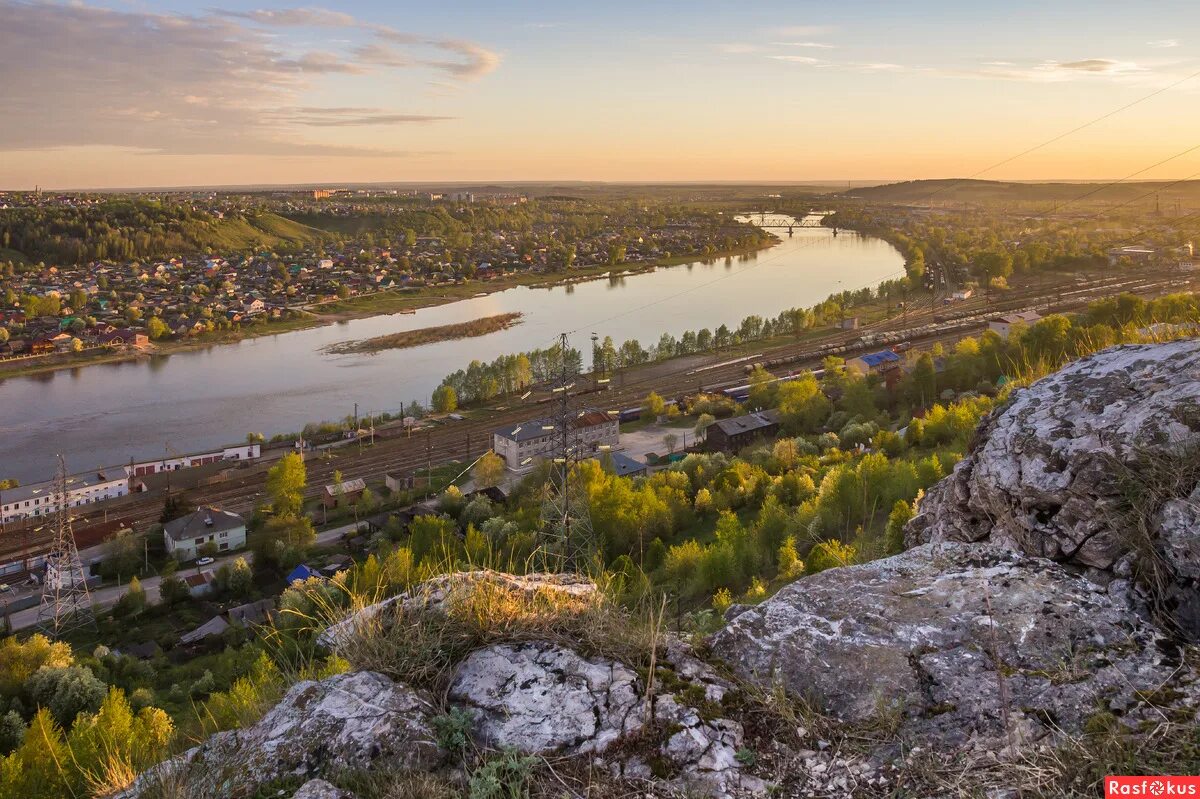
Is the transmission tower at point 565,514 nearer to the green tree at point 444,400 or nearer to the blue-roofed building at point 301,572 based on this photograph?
the blue-roofed building at point 301,572

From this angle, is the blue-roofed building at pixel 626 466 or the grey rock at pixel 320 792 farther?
the blue-roofed building at pixel 626 466

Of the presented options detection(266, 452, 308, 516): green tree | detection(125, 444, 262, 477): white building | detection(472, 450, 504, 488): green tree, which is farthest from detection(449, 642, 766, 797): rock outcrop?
detection(125, 444, 262, 477): white building

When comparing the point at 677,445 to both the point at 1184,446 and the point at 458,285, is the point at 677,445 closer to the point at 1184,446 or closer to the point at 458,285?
the point at 1184,446

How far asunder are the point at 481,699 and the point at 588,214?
94.5 m

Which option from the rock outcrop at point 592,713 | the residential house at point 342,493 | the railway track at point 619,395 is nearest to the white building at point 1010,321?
the railway track at point 619,395

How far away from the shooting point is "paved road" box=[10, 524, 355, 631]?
11.7 m

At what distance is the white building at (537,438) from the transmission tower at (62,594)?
318 inches

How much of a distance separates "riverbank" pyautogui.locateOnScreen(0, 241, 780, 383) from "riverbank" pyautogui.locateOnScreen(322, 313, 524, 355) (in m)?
4.62

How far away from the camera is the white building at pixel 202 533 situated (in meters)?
13.8

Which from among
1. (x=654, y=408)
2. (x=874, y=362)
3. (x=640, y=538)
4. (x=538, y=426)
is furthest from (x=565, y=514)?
(x=874, y=362)

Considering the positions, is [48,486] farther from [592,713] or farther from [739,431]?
[592,713]

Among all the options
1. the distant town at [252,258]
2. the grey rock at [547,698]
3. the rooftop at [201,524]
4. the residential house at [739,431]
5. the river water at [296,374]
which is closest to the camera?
the grey rock at [547,698]

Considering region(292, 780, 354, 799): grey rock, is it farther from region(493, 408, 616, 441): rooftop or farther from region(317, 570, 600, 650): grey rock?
region(493, 408, 616, 441): rooftop

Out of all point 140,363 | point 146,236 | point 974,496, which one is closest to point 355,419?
point 140,363
